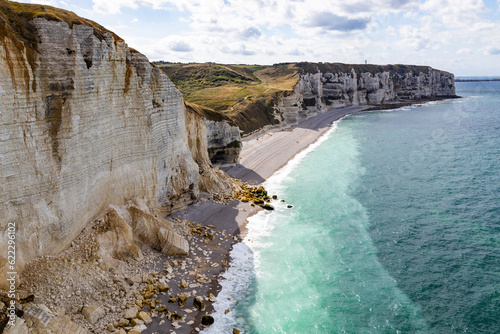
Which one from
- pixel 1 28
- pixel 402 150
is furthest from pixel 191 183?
pixel 402 150

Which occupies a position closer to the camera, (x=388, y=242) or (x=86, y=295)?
(x=86, y=295)

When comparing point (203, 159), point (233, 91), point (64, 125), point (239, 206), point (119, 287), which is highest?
point (233, 91)

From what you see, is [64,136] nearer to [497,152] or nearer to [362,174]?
[362,174]

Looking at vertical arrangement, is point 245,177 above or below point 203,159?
below

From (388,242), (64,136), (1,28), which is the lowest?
(388,242)

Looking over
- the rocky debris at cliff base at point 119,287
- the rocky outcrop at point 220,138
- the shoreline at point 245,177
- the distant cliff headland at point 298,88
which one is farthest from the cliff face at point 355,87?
the rocky debris at cliff base at point 119,287

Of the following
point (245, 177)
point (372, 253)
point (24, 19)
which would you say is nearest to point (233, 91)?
point (245, 177)

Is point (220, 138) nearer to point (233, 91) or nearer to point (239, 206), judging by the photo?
point (239, 206)
